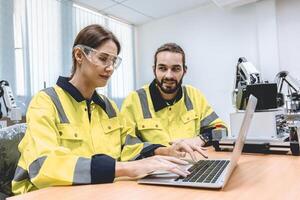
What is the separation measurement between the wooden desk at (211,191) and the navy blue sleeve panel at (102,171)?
24mm

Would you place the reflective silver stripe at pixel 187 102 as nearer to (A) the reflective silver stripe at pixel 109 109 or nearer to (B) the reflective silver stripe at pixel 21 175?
(A) the reflective silver stripe at pixel 109 109

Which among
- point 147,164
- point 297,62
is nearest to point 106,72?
point 147,164

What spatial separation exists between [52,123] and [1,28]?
2.23m

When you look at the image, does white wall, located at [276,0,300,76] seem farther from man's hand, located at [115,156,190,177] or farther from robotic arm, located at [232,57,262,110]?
man's hand, located at [115,156,190,177]

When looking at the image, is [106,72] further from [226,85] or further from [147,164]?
[226,85]

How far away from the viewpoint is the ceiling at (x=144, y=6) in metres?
3.79

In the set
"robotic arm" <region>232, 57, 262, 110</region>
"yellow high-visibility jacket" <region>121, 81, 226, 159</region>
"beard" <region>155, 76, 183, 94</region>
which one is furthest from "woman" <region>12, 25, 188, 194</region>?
"robotic arm" <region>232, 57, 262, 110</region>

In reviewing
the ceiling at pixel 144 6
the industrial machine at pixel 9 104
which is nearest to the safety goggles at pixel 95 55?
the industrial machine at pixel 9 104

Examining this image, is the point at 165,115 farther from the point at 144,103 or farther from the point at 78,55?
the point at 78,55

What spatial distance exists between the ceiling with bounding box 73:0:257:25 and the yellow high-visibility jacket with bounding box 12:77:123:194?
279 cm

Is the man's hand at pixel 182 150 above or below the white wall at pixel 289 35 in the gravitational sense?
below

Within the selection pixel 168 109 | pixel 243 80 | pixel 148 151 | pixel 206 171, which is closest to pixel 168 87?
pixel 168 109

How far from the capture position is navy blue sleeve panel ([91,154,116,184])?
0.83 m

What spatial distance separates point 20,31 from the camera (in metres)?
3.04
